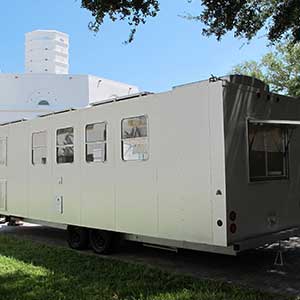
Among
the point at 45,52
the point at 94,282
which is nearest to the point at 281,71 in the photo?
the point at 94,282

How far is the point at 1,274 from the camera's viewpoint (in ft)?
23.5

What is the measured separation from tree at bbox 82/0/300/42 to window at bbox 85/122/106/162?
179cm

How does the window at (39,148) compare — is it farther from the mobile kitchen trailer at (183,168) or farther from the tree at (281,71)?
the tree at (281,71)

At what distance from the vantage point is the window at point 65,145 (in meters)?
9.48

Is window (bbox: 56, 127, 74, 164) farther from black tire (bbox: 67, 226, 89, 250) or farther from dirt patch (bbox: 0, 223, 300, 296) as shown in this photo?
dirt patch (bbox: 0, 223, 300, 296)

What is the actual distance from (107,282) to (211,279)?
5.22ft

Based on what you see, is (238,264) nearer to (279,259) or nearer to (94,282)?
(279,259)

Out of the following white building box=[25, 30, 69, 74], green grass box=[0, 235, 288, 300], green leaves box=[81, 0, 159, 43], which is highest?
white building box=[25, 30, 69, 74]

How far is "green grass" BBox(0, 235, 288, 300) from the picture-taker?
19.6 ft

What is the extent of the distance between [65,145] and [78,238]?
1946 mm

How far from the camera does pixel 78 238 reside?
954 cm

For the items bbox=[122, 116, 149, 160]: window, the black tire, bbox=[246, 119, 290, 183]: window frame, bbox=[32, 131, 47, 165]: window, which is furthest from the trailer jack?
bbox=[32, 131, 47, 165]: window

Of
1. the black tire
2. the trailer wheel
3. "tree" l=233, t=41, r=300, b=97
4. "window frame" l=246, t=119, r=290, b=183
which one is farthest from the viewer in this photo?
"tree" l=233, t=41, r=300, b=97

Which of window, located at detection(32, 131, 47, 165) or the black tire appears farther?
window, located at detection(32, 131, 47, 165)
